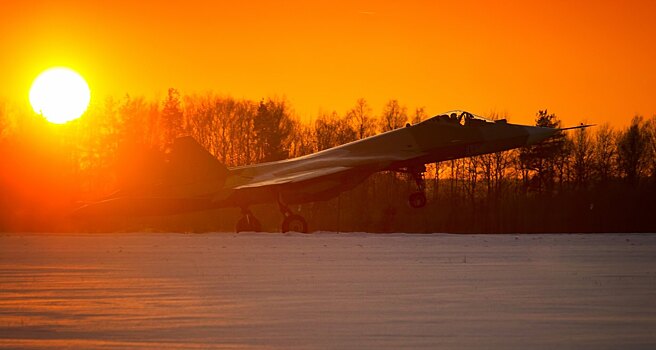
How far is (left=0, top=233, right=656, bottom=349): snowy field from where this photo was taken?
8.36m

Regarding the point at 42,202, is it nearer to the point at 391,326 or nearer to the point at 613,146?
the point at 391,326

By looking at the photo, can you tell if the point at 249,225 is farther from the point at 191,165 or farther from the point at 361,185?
the point at 361,185

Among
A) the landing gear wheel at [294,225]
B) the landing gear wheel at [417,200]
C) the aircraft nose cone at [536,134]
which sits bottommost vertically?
the landing gear wheel at [294,225]

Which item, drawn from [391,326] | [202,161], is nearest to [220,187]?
[202,161]

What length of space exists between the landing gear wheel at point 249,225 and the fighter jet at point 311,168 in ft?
1.33

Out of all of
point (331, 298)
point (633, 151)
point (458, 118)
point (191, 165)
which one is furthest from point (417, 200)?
point (633, 151)

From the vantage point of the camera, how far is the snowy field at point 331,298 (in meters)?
8.36

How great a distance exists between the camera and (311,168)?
27.8 metres

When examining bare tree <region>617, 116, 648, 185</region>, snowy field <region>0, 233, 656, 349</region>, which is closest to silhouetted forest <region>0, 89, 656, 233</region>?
bare tree <region>617, 116, 648, 185</region>

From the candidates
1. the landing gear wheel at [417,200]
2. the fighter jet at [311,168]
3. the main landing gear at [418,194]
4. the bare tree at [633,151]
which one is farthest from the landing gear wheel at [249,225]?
the bare tree at [633,151]

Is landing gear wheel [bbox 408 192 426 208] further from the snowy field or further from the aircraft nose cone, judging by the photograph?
the snowy field

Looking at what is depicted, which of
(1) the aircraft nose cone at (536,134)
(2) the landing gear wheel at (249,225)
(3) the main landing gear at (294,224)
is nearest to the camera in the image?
(3) the main landing gear at (294,224)

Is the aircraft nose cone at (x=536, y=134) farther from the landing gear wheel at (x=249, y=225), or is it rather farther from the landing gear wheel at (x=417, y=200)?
the landing gear wheel at (x=249, y=225)

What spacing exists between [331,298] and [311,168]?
16.9 metres
